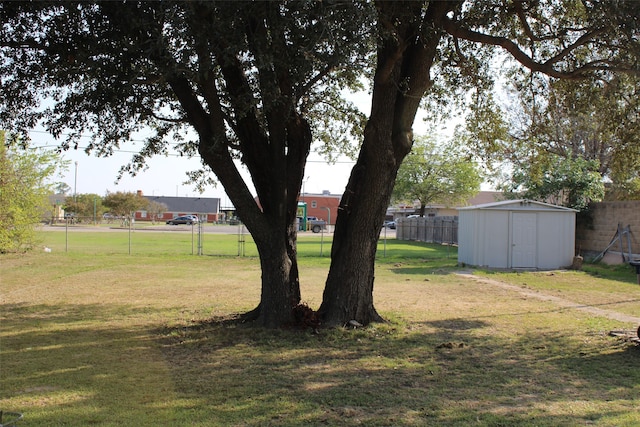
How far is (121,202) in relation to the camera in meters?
80.4

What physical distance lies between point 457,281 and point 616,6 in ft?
35.7

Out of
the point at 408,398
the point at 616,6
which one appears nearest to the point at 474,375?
the point at 408,398

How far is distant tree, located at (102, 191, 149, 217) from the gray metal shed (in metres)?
68.0

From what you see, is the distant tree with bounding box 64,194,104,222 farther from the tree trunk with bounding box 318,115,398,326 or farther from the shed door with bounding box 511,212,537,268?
the tree trunk with bounding box 318,115,398,326

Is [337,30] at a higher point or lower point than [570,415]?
higher

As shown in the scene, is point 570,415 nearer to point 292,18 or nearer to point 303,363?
point 303,363

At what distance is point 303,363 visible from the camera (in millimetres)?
7168

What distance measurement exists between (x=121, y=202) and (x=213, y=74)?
3024 inches

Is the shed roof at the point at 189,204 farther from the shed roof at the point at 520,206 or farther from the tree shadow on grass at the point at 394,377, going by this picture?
the tree shadow on grass at the point at 394,377

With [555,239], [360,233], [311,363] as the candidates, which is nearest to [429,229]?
[555,239]

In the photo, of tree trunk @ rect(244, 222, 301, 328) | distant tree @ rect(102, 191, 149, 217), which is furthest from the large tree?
distant tree @ rect(102, 191, 149, 217)

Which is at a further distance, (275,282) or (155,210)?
(155,210)

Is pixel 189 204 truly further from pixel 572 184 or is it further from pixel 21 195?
pixel 572 184

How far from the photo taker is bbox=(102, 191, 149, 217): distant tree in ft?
264
